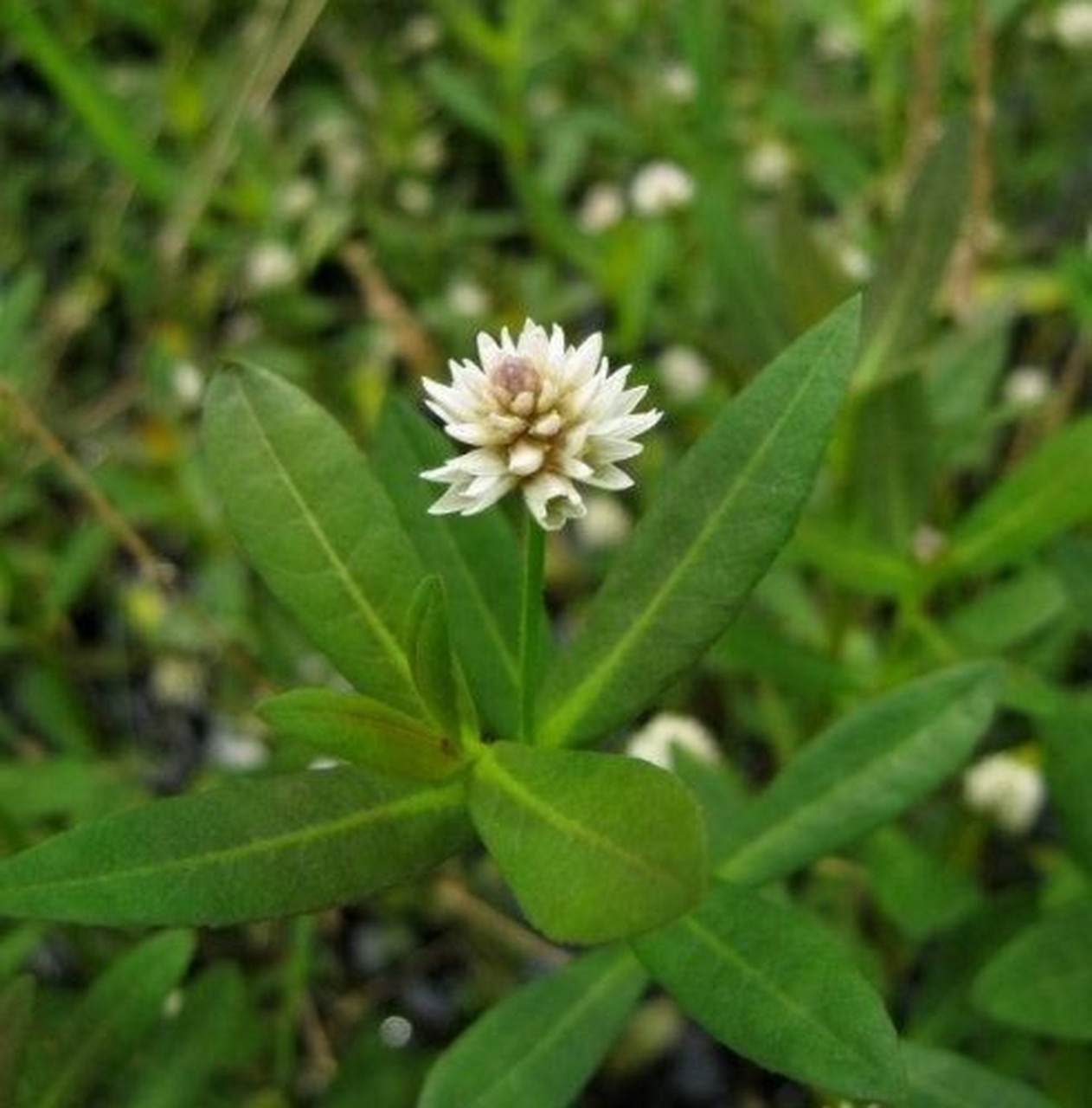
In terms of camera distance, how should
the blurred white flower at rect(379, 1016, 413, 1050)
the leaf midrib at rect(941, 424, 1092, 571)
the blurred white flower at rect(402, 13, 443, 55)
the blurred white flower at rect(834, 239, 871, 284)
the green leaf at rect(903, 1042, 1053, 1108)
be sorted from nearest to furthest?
the green leaf at rect(903, 1042, 1053, 1108)
the leaf midrib at rect(941, 424, 1092, 571)
the blurred white flower at rect(379, 1016, 413, 1050)
the blurred white flower at rect(834, 239, 871, 284)
the blurred white flower at rect(402, 13, 443, 55)

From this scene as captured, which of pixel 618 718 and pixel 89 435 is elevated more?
pixel 618 718

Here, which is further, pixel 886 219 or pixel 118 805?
pixel 886 219

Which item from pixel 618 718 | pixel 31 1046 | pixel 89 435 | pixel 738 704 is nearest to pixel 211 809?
pixel 618 718

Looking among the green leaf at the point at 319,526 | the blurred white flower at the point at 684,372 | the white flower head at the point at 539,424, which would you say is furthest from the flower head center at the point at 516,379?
the blurred white flower at the point at 684,372

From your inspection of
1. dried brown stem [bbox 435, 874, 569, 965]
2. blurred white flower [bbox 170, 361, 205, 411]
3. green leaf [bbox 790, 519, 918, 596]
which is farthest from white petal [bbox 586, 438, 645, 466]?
blurred white flower [bbox 170, 361, 205, 411]

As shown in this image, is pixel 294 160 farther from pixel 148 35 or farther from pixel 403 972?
pixel 403 972

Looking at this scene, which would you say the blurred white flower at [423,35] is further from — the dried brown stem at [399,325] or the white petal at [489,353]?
the white petal at [489,353]

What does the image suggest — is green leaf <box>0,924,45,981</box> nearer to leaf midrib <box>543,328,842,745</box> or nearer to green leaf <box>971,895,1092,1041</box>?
leaf midrib <box>543,328,842,745</box>
